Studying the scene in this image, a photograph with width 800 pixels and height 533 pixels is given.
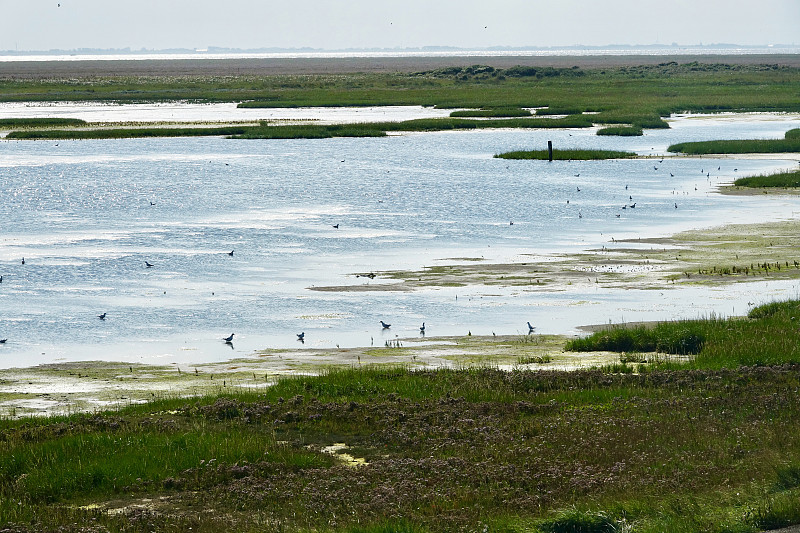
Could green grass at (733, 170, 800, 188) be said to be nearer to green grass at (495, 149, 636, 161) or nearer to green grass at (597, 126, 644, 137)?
green grass at (495, 149, 636, 161)

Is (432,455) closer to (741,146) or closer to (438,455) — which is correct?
(438,455)

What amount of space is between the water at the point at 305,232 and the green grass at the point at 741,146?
2.37 metres

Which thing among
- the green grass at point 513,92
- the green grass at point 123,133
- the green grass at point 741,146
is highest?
the green grass at point 513,92

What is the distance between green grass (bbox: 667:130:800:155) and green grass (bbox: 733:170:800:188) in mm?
12880

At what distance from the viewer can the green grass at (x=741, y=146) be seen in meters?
68.8

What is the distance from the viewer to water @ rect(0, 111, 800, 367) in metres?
27.5

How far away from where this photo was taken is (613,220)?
45.6 m

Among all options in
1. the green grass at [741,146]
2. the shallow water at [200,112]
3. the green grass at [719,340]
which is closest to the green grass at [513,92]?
the shallow water at [200,112]

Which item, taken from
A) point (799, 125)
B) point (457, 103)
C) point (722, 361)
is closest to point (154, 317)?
point (722, 361)

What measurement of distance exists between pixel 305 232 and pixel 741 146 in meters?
37.2

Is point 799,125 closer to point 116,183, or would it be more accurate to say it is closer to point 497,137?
point 497,137

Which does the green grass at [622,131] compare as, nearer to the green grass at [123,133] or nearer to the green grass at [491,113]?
the green grass at [491,113]

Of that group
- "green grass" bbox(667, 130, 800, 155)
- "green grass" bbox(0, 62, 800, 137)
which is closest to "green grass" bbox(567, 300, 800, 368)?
"green grass" bbox(667, 130, 800, 155)

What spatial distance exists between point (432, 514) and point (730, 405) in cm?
677
